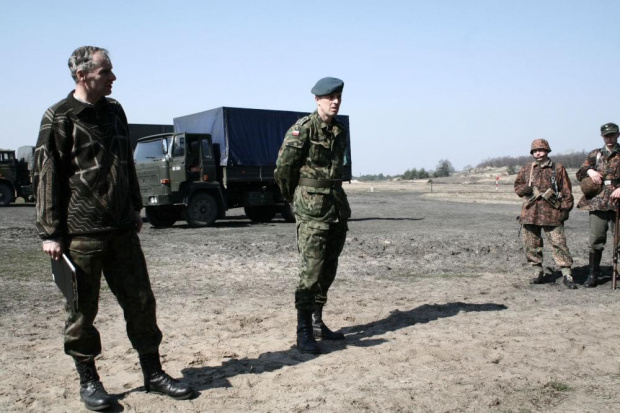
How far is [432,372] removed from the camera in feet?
12.3

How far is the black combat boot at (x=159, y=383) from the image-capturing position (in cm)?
329

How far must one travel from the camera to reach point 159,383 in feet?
10.9

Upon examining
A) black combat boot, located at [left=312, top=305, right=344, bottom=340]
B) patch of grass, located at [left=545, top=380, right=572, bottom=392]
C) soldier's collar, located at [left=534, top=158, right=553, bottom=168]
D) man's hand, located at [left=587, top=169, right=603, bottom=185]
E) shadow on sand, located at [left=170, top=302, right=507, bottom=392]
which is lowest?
patch of grass, located at [left=545, top=380, right=572, bottom=392]

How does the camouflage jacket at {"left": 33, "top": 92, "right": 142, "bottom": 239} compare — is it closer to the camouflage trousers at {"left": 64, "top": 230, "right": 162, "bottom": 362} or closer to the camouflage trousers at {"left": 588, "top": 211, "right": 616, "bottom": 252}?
the camouflage trousers at {"left": 64, "top": 230, "right": 162, "bottom": 362}

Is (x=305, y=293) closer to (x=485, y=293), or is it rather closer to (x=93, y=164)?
(x=93, y=164)

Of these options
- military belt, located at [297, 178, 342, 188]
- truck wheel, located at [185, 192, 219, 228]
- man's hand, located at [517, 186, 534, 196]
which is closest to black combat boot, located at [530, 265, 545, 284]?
man's hand, located at [517, 186, 534, 196]

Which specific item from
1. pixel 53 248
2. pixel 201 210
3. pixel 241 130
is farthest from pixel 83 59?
pixel 241 130

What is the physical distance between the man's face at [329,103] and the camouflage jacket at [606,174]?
4.07 m

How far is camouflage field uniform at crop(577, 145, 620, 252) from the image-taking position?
6.74 meters

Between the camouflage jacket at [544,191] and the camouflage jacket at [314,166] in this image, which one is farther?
the camouflage jacket at [544,191]

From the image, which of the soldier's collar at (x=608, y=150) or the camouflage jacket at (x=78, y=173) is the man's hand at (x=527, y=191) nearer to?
the soldier's collar at (x=608, y=150)

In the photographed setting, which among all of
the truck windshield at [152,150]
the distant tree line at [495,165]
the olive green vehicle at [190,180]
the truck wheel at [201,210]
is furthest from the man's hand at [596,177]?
the distant tree line at [495,165]

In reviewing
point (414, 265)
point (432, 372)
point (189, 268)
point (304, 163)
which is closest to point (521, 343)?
point (432, 372)

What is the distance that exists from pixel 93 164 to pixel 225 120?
1260 centimetres
